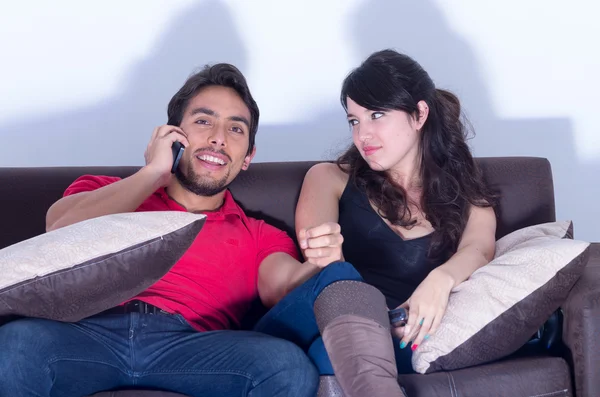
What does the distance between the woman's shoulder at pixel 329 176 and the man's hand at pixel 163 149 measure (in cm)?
38

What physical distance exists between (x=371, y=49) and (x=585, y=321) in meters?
1.29

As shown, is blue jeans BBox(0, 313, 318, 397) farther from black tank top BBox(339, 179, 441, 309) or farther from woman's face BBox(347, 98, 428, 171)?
woman's face BBox(347, 98, 428, 171)

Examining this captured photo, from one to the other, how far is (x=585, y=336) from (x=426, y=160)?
730 mm

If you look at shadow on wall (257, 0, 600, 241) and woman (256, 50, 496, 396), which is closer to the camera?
woman (256, 50, 496, 396)

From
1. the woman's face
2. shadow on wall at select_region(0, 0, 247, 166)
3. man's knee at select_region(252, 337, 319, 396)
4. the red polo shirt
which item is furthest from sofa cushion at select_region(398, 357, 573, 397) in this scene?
shadow on wall at select_region(0, 0, 247, 166)

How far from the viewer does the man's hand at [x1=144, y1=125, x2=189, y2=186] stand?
192 cm

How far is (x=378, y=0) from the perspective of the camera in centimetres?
261

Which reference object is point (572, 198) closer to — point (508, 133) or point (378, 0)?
point (508, 133)

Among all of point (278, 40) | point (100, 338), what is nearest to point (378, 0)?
point (278, 40)

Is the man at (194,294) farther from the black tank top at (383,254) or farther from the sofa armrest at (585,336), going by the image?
the sofa armrest at (585,336)

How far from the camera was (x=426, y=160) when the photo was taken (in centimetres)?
220

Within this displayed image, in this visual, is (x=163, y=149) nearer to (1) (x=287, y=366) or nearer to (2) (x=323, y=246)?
(2) (x=323, y=246)

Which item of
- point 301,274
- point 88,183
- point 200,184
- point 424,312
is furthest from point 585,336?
point 88,183

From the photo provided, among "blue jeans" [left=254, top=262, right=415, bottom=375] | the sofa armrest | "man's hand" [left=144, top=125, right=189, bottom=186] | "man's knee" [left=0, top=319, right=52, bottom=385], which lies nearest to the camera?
"man's knee" [left=0, top=319, right=52, bottom=385]
